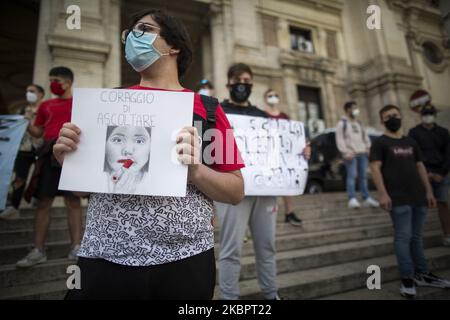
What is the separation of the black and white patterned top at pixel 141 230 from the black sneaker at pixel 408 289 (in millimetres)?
2941

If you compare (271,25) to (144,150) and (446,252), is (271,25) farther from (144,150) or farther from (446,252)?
(144,150)

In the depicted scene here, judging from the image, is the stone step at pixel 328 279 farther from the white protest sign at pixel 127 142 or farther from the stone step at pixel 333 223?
the white protest sign at pixel 127 142

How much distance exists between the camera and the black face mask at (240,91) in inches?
102

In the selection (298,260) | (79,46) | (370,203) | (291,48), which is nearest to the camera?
(298,260)

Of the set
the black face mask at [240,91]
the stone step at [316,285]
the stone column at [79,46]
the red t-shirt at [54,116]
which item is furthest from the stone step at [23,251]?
the stone column at [79,46]

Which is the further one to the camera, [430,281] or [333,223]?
[333,223]

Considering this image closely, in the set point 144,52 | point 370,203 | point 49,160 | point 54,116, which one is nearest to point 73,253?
point 49,160

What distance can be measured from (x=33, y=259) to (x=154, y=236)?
2603 mm

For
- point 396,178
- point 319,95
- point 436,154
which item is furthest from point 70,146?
point 319,95

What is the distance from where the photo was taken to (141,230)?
3.37 feet

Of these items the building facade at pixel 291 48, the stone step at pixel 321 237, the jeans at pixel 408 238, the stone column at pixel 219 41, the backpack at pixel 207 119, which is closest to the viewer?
the backpack at pixel 207 119

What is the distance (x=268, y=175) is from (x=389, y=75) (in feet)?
41.0

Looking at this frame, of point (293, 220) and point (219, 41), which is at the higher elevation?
point (219, 41)

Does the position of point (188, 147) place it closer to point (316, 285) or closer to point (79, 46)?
point (316, 285)
